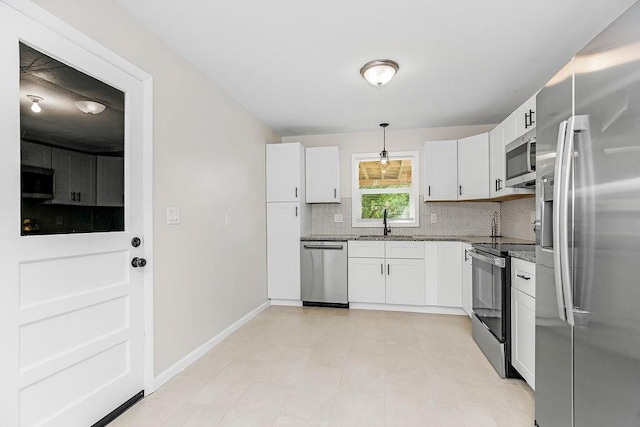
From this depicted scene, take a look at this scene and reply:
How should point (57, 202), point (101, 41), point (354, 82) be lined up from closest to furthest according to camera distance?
point (57, 202), point (101, 41), point (354, 82)

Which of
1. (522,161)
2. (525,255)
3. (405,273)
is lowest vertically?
(405,273)

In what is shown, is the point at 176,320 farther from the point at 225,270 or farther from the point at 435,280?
the point at 435,280

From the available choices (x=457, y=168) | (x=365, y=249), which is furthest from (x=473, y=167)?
(x=365, y=249)

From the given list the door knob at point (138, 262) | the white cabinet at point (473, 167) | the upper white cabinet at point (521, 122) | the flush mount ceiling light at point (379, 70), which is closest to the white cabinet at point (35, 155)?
the door knob at point (138, 262)

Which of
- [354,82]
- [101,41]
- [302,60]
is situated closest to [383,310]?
[354,82]

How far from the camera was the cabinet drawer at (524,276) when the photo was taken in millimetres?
1997

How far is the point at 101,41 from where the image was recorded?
182cm

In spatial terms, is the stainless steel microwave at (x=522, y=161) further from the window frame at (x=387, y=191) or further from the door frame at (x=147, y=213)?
the door frame at (x=147, y=213)

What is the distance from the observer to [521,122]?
2723 mm

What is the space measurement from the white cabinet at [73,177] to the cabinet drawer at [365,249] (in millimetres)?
2914

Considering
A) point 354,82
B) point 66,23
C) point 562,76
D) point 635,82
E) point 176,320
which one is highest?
point 354,82

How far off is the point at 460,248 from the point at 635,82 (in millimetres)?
2966

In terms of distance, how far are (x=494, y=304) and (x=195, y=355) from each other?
243cm

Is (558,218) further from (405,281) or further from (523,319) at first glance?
(405,281)
